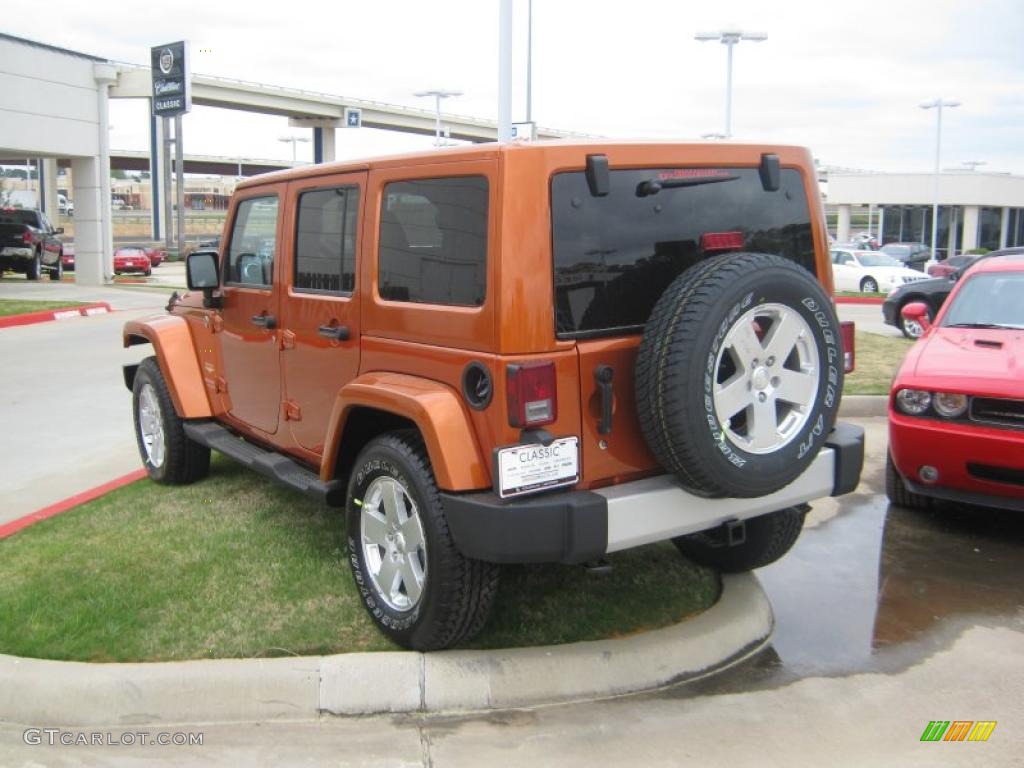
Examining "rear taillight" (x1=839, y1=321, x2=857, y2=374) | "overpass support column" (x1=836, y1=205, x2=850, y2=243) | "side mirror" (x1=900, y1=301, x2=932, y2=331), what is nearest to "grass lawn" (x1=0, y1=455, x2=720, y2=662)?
"rear taillight" (x1=839, y1=321, x2=857, y2=374)

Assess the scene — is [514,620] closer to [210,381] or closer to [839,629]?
[839,629]

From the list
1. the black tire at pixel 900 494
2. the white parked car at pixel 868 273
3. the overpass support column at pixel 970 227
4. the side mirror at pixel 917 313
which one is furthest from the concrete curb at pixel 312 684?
the overpass support column at pixel 970 227

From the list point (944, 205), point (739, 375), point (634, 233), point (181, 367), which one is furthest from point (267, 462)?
point (944, 205)

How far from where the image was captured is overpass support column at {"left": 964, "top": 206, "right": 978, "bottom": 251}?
2386 inches

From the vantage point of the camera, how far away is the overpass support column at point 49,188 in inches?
2689

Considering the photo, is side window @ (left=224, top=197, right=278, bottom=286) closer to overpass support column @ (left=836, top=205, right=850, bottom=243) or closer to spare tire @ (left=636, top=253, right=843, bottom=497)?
spare tire @ (left=636, top=253, right=843, bottom=497)

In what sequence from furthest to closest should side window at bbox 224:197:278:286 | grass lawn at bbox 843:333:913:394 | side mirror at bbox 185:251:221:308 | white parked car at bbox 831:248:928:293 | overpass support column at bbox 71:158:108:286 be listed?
white parked car at bbox 831:248:928:293 < overpass support column at bbox 71:158:108:286 < grass lawn at bbox 843:333:913:394 < side mirror at bbox 185:251:221:308 < side window at bbox 224:197:278:286

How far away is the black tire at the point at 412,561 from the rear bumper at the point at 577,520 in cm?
16

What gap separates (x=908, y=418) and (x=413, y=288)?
10.4ft

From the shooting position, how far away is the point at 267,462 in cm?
507

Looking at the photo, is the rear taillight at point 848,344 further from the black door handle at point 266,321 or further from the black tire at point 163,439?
the black tire at point 163,439

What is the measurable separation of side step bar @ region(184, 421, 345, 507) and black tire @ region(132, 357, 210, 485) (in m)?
0.16

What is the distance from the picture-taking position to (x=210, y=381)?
6.04m

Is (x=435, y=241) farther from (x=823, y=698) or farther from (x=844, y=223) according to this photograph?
(x=844, y=223)
